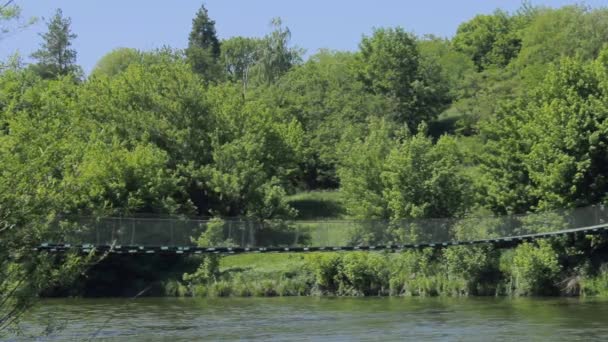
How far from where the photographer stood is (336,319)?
1179 inches

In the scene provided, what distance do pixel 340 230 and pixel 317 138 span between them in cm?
2899

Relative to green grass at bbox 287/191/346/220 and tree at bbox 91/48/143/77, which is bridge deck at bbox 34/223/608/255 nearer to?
green grass at bbox 287/191/346/220

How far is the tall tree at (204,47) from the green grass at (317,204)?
2656 centimetres

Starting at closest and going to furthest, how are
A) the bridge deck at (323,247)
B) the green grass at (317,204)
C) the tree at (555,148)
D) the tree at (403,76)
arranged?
the bridge deck at (323,247) < the tree at (555,148) < the green grass at (317,204) < the tree at (403,76)

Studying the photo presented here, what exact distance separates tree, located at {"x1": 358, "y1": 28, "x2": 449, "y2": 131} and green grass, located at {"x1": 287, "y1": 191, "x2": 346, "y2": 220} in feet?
37.0

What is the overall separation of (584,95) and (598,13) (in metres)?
36.9

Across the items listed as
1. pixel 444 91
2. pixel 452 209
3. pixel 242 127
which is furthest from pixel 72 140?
pixel 444 91

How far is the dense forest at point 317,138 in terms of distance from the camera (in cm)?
940

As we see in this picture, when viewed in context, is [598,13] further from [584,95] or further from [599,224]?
[599,224]

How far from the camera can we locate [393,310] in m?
32.7

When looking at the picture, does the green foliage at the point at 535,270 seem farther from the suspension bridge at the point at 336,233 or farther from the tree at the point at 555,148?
the tree at the point at 555,148

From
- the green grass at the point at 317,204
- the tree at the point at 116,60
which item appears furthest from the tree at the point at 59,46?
the green grass at the point at 317,204

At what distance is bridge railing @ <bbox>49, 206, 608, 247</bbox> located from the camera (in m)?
36.3

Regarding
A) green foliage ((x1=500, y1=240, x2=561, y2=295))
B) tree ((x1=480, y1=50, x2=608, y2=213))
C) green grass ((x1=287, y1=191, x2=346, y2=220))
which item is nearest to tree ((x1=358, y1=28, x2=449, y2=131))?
green grass ((x1=287, y1=191, x2=346, y2=220))
